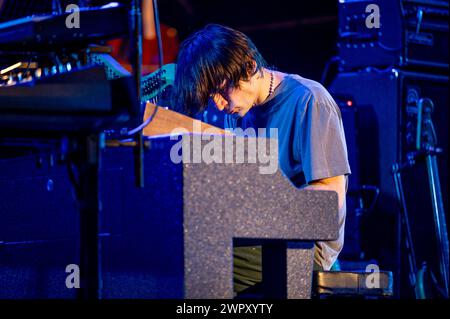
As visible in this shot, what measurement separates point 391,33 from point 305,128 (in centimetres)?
252

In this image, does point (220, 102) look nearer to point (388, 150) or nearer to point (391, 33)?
point (388, 150)

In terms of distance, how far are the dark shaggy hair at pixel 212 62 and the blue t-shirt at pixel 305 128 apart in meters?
0.20

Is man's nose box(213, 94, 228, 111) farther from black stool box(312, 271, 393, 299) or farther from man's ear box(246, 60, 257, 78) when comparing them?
black stool box(312, 271, 393, 299)

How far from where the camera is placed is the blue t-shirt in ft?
10.2

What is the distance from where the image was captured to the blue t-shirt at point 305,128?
3107mm

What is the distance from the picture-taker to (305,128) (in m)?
3.24

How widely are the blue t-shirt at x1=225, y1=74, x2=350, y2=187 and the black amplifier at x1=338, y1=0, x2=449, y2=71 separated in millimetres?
2068

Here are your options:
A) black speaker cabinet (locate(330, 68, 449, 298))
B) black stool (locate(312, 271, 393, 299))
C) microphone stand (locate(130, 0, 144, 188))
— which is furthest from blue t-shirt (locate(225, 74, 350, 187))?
black speaker cabinet (locate(330, 68, 449, 298))

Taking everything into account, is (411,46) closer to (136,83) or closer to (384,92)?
(384,92)

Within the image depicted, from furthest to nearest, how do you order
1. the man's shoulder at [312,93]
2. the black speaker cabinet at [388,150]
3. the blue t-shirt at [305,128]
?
the black speaker cabinet at [388,150] → the man's shoulder at [312,93] → the blue t-shirt at [305,128]

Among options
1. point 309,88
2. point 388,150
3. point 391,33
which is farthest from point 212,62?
point 391,33

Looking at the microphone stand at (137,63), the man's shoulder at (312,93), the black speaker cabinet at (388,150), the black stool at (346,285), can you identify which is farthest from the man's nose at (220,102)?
the black speaker cabinet at (388,150)

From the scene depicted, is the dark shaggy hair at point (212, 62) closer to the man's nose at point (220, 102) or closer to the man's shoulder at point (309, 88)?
the man's nose at point (220, 102)
